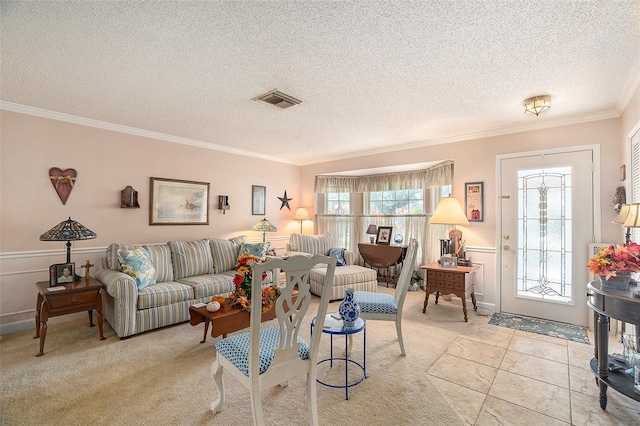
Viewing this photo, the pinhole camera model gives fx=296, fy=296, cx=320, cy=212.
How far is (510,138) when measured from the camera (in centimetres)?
377

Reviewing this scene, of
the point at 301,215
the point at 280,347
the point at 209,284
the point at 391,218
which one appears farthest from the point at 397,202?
the point at 280,347

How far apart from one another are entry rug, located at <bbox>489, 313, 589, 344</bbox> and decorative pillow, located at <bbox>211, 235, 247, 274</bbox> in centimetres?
346

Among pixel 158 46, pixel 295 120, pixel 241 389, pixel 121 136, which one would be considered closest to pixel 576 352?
pixel 241 389

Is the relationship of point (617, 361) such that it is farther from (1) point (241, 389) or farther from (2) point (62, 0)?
(2) point (62, 0)

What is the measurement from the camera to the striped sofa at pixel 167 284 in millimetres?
2924

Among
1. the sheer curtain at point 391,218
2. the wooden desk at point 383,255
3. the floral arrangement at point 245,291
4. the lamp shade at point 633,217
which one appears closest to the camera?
the lamp shade at point 633,217

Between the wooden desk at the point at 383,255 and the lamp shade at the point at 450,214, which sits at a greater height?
the lamp shade at the point at 450,214

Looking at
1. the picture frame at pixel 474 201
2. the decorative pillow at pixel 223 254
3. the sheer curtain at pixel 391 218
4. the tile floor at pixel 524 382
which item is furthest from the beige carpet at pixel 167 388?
the sheer curtain at pixel 391 218

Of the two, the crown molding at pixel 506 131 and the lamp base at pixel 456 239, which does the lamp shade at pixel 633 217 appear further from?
the lamp base at pixel 456 239

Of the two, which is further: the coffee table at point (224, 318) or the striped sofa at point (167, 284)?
the striped sofa at point (167, 284)

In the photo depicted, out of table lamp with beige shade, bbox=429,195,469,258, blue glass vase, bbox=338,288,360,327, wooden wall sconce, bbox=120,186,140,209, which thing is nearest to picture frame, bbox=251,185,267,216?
wooden wall sconce, bbox=120,186,140,209

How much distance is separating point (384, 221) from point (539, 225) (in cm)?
246

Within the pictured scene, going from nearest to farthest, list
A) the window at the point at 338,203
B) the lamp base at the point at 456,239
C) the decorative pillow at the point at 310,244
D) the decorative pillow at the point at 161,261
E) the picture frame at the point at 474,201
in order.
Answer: the decorative pillow at the point at 161,261
the picture frame at the point at 474,201
the lamp base at the point at 456,239
the decorative pillow at the point at 310,244
the window at the point at 338,203

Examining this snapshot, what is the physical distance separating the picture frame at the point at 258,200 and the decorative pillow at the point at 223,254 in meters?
1.02
